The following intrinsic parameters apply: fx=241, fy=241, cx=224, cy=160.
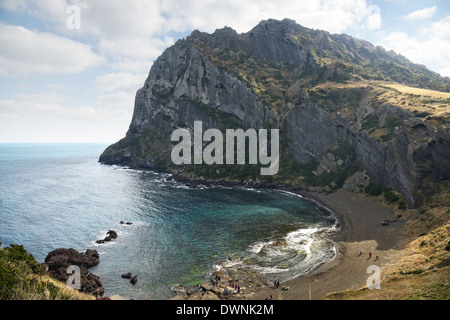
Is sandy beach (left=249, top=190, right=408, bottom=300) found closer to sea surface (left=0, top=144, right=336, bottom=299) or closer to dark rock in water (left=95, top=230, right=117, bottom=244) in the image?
sea surface (left=0, top=144, right=336, bottom=299)

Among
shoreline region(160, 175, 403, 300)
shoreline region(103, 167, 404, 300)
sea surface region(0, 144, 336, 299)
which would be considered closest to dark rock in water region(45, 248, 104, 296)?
sea surface region(0, 144, 336, 299)

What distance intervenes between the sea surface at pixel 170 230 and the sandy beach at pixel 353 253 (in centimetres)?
260

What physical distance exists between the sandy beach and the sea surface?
260cm

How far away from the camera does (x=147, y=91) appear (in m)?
181

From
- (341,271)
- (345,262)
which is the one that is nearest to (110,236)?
(341,271)

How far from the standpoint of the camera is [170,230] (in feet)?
197

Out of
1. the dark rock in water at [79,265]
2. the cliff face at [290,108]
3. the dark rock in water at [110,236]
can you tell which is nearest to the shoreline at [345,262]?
the cliff face at [290,108]

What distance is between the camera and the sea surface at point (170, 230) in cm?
4228

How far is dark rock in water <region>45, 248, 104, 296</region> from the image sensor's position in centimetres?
3647

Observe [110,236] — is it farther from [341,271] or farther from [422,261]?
[422,261]

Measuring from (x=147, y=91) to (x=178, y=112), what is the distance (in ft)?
122
